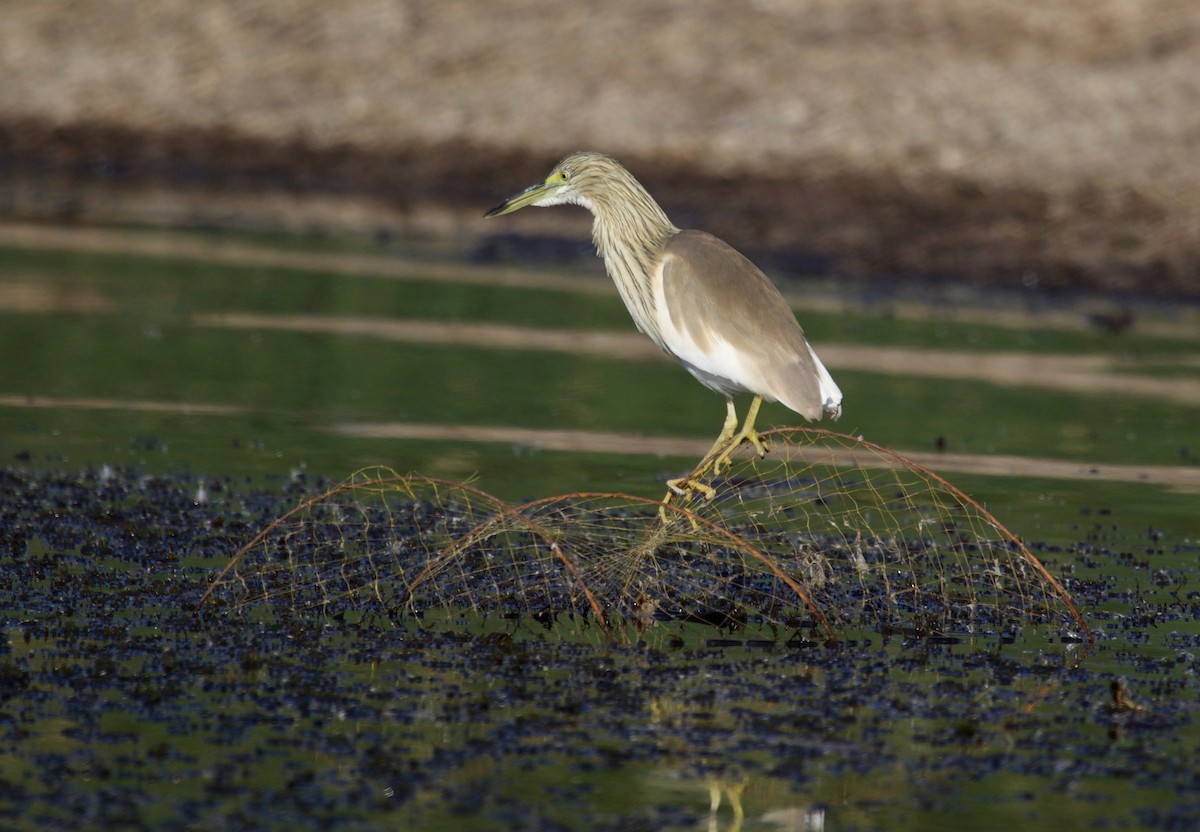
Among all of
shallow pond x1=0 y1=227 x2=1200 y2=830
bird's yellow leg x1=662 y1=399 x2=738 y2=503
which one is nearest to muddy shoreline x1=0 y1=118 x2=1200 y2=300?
shallow pond x1=0 y1=227 x2=1200 y2=830

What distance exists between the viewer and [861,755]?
5320 millimetres

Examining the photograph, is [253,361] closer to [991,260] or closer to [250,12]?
[991,260]

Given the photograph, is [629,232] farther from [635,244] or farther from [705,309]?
[705,309]

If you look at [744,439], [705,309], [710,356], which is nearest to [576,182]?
[705,309]

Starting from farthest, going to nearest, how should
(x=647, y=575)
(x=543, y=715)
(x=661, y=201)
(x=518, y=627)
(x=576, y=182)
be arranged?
(x=661, y=201) → (x=576, y=182) → (x=647, y=575) → (x=518, y=627) → (x=543, y=715)

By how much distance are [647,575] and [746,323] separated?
3.60 ft

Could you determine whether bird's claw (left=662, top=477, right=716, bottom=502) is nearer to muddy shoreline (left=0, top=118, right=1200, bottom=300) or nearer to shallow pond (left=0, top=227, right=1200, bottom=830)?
shallow pond (left=0, top=227, right=1200, bottom=830)

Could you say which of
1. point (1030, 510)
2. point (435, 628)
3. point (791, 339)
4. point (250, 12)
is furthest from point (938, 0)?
point (435, 628)

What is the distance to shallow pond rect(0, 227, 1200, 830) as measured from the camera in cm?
496

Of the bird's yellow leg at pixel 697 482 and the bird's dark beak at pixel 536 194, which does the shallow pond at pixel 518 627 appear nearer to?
the bird's yellow leg at pixel 697 482

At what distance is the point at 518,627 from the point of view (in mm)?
6676

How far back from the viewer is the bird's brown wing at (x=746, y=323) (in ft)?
23.7

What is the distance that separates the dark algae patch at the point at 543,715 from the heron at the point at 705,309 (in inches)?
37.6

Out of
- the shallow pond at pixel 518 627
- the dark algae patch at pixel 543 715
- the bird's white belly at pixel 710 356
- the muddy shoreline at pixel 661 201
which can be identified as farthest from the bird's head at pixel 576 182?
the muddy shoreline at pixel 661 201
